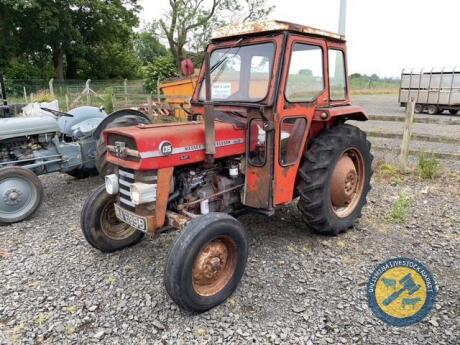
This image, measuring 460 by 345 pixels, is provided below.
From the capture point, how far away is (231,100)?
341cm

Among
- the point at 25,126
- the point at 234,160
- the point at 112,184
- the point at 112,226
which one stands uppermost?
the point at 25,126

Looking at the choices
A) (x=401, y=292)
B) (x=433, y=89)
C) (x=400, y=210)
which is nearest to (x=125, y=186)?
(x=401, y=292)

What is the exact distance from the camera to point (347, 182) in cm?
393

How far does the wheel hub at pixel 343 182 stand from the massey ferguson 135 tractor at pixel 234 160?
0.05ft

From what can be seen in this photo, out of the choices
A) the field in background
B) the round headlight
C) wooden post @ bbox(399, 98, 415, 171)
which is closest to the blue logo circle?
the round headlight

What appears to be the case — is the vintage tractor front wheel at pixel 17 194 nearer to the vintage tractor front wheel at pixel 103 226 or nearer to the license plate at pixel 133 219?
the vintage tractor front wheel at pixel 103 226

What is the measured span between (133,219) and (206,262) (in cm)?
71

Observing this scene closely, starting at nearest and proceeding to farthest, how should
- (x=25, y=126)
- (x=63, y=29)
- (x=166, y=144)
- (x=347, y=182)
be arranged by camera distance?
(x=166, y=144) < (x=347, y=182) < (x=25, y=126) < (x=63, y=29)

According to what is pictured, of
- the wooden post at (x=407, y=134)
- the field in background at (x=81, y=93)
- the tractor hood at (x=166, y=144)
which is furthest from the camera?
the field in background at (x=81, y=93)

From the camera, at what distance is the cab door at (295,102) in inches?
126

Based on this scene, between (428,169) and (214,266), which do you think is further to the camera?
(428,169)

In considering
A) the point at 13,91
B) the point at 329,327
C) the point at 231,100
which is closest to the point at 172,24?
the point at 13,91

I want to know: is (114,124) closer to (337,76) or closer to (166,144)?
(166,144)

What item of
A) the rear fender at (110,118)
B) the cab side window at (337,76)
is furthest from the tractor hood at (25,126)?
the cab side window at (337,76)
